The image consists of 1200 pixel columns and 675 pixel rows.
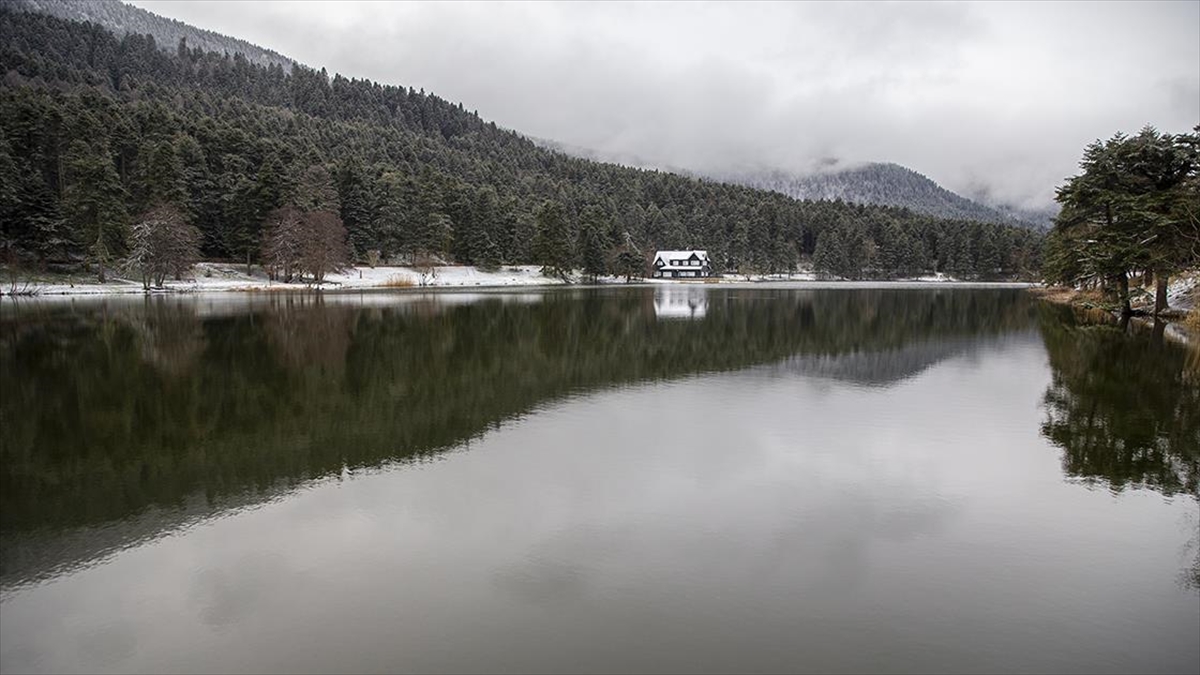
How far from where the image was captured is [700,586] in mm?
7453

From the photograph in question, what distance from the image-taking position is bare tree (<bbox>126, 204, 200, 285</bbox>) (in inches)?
2389

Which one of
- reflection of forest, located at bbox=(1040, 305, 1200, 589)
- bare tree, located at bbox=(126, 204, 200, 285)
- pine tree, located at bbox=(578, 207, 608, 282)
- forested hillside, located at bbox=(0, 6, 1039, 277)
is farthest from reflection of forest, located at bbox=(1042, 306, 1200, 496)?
pine tree, located at bbox=(578, 207, 608, 282)

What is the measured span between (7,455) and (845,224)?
15153 cm

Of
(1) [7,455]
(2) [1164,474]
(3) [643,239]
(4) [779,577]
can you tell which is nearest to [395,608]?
(4) [779,577]

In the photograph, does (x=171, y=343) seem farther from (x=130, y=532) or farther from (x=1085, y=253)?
(x=1085, y=253)

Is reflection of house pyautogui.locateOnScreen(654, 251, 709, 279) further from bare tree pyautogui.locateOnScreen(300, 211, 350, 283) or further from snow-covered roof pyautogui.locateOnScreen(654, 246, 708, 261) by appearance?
bare tree pyautogui.locateOnScreen(300, 211, 350, 283)

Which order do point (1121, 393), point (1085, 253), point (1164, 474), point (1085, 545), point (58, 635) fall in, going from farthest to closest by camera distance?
point (1085, 253) → point (1121, 393) → point (1164, 474) → point (1085, 545) → point (58, 635)

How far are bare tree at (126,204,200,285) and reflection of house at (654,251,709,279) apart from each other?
8728cm

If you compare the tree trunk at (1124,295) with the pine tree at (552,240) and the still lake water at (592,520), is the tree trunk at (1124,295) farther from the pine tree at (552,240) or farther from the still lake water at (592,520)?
the pine tree at (552,240)

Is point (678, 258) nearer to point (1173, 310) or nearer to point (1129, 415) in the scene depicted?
point (1173, 310)

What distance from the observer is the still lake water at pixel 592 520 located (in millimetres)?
6434

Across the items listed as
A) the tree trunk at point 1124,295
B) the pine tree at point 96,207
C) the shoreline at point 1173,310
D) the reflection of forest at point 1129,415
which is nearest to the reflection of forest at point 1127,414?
the reflection of forest at point 1129,415

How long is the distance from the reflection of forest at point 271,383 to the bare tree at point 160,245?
65.5 ft

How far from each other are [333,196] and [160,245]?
24.9 meters
